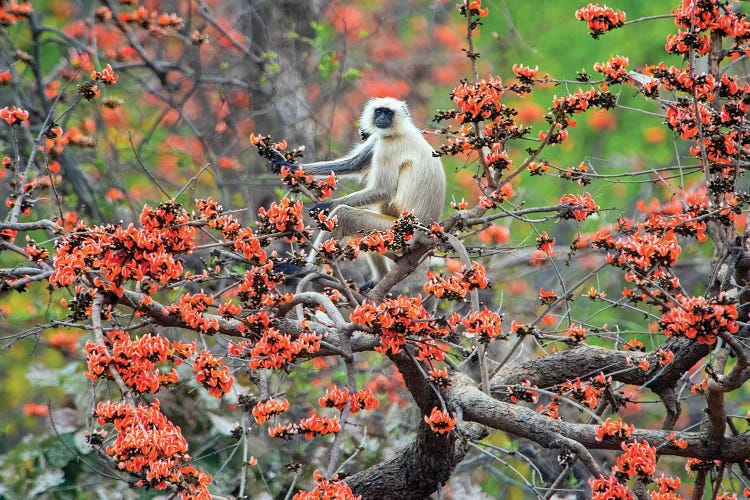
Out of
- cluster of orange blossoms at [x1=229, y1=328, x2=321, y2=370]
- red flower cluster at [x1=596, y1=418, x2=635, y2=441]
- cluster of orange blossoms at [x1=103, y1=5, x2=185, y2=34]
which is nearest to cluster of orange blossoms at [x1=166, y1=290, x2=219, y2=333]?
cluster of orange blossoms at [x1=229, y1=328, x2=321, y2=370]

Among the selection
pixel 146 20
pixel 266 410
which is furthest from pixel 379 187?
pixel 266 410

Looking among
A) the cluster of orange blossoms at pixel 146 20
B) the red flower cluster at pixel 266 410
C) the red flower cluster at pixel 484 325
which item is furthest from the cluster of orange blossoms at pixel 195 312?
the cluster of orange blossoms at pixel 146 20

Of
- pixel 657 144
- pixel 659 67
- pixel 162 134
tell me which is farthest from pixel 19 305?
pixel 657 144

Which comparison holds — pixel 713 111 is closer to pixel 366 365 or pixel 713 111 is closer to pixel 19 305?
pixel 366 365

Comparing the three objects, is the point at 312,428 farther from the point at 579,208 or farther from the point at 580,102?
the point at 580,102

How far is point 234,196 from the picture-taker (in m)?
8.77

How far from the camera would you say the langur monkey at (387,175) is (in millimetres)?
6648

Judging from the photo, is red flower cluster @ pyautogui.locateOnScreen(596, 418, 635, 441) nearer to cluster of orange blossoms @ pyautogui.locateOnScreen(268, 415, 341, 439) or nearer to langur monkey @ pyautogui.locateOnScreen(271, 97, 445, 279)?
cluster of orange blossoms @ pyautogui.locateOnScreen(268, 415, 341, 439)

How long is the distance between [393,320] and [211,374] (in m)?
0.79

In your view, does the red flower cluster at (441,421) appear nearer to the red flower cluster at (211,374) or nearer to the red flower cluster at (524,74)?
the red flower cluster at (211,374)

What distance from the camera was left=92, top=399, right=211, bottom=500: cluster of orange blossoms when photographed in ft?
10.3

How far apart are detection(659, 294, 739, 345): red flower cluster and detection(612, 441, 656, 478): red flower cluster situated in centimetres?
56

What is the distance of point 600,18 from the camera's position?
13.8 feet

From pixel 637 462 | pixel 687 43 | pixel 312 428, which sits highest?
pixel 687 43
